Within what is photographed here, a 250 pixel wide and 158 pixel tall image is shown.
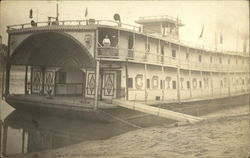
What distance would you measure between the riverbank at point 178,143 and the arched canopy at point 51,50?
4.06m

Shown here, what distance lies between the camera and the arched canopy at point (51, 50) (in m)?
12.0

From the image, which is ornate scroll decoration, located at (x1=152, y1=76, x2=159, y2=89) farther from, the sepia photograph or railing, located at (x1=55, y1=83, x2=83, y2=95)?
railing, located at (x1=55, y1=83, x2=83, y2=95)

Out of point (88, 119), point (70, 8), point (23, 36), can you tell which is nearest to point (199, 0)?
point (70, 8)

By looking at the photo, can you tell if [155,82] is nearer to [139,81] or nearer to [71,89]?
[139,81]

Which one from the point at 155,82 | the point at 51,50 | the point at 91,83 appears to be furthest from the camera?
the point at 155,82

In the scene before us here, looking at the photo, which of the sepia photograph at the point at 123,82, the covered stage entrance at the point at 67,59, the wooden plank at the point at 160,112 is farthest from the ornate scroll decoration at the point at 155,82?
the wooden plank at the point at 160,112

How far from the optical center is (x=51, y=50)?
479 inches

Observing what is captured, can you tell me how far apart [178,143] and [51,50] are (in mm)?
7282

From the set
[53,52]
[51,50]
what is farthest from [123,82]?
[51,50]

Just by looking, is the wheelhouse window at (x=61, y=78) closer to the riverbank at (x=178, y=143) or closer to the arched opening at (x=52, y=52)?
the arched opening at (x=52, y=52)

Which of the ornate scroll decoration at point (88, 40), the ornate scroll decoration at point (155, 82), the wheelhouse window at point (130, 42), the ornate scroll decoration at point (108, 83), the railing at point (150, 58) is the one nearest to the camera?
the ornate scroll decoration at point (88, 40)

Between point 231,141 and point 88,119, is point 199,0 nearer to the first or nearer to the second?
point 231,141

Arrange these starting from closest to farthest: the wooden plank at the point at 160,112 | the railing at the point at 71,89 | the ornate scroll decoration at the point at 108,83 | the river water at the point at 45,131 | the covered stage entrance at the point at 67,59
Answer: the wooden plank at the point at 160,112, the river water at the point at 45,131, the covered stage entrance at the point at 67,59, the ornate scroll decoration at the point at 108,83, the railing at the point at 71,89

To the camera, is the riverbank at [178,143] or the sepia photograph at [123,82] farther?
the sepia photograph at [123,82]
